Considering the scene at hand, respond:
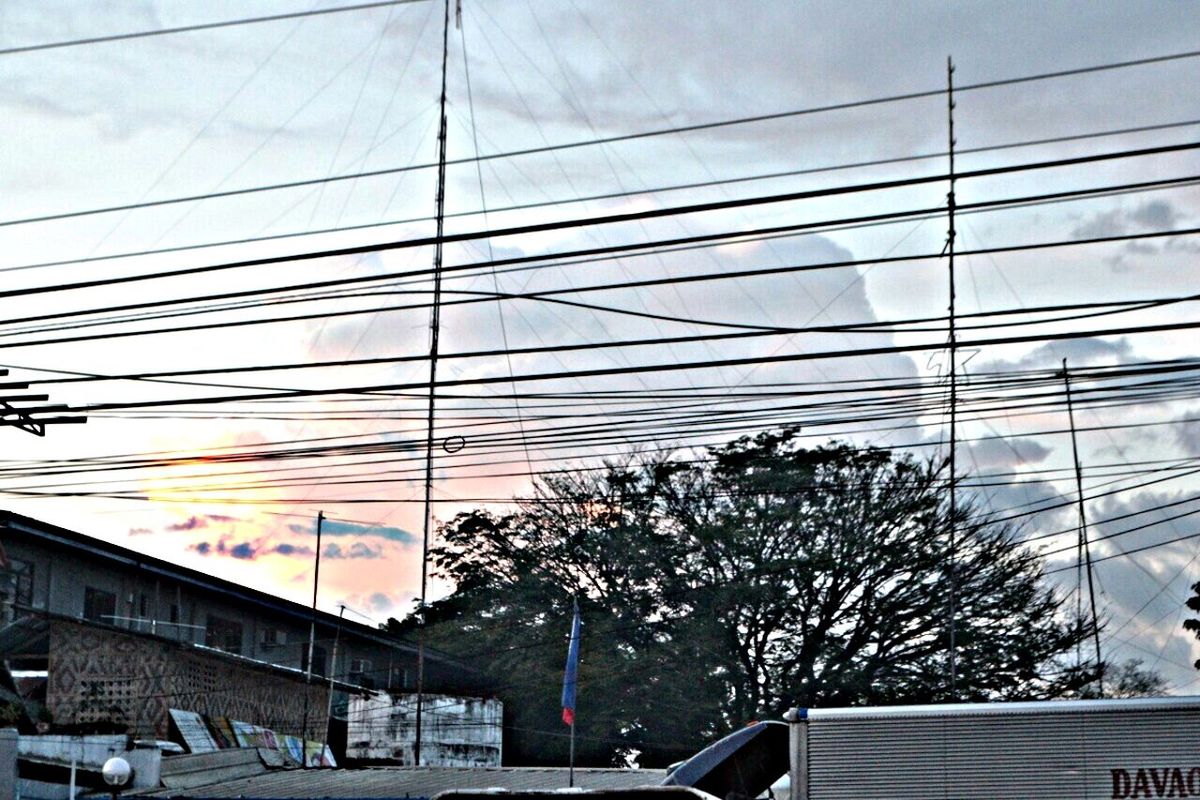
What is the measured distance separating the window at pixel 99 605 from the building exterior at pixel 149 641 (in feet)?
0.12

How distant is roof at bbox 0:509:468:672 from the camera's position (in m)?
43.2

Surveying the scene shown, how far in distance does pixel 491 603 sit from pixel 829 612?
13.8m

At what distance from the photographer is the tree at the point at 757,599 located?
49906 mm

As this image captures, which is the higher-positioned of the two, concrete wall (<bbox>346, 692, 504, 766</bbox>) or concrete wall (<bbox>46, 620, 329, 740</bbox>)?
concrete wall (<bbox>46, 620, 329, 740</bbox>)

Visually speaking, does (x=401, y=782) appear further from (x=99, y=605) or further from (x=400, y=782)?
(x=99, y=605)

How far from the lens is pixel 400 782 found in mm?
34312

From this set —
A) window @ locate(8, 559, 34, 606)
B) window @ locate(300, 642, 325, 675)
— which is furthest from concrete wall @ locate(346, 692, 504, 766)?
window @ locate(8, 559, 34, 606)

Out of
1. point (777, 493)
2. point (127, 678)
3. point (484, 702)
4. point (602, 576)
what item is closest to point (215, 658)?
point (127, 678)

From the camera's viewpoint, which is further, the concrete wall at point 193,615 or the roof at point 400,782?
the concrete wall at point 193,615

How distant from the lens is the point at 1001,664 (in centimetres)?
4947

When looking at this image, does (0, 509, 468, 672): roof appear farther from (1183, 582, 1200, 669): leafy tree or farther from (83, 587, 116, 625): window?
(1183, 582, 1200, 669): leafy tree

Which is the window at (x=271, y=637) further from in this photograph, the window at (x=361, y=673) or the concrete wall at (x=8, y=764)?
the concrete wall at (x=8, y=764)

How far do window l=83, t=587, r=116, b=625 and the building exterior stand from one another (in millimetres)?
38

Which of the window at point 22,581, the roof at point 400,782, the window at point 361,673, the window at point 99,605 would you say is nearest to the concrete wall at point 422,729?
the window at point 361,673
